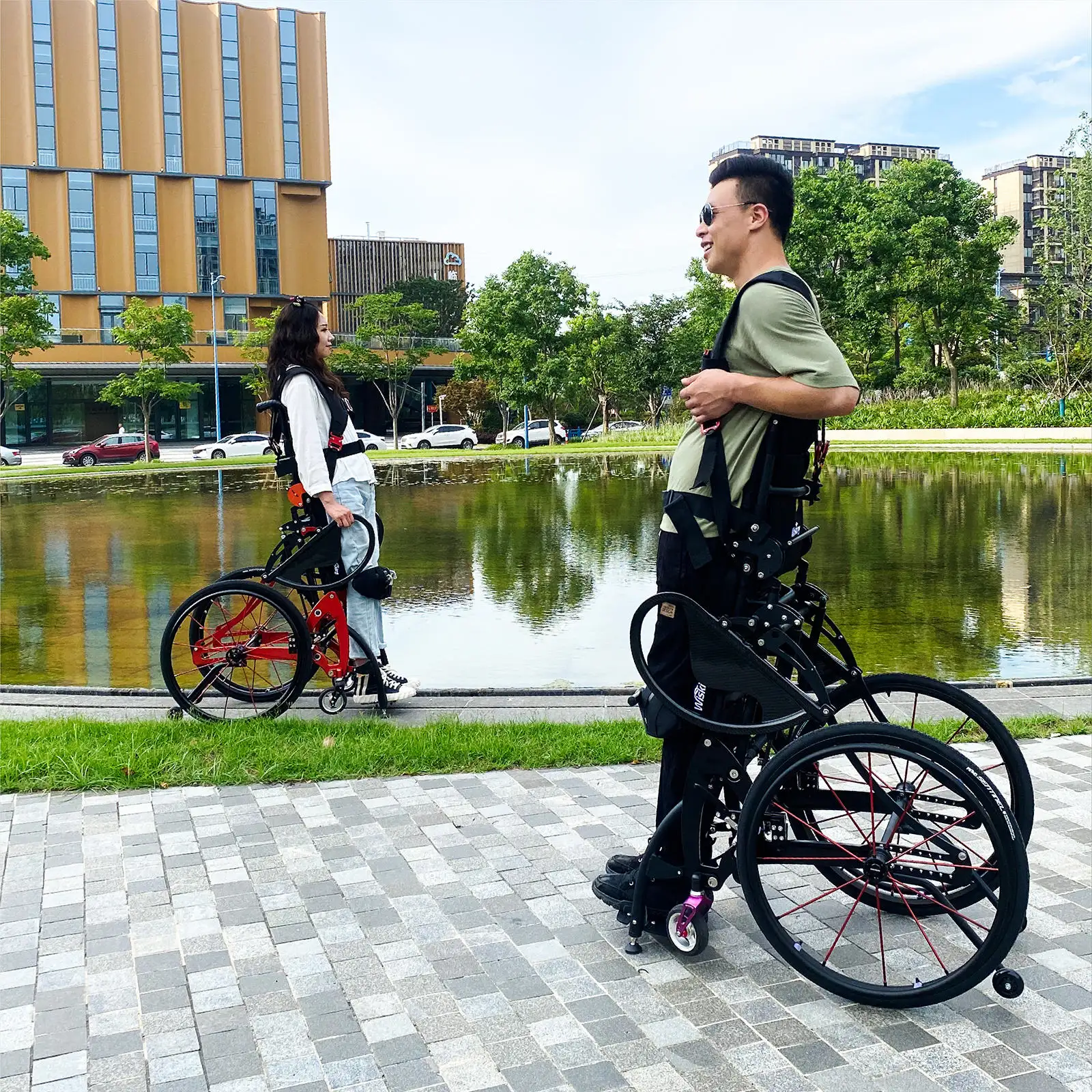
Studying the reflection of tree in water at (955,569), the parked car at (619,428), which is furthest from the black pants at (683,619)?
the parked car at (619,428)

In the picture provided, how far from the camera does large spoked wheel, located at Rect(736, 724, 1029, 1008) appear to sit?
267 cm

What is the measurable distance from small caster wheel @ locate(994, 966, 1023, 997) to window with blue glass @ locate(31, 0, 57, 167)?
68973 mm

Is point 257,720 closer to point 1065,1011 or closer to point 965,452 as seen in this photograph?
point 1065,1011

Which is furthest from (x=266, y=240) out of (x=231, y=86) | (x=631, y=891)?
(x=631, y=891)

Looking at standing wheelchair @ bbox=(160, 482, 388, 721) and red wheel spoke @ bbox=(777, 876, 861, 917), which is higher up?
standing wheelchair @ bbox=(160, 482, 388, 721)

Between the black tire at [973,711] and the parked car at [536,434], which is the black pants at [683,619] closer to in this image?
the black tire at [973,711]

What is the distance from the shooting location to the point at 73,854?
386 cm

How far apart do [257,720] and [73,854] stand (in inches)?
55.3

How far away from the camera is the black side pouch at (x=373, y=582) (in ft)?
17.5

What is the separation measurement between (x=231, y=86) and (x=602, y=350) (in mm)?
31922

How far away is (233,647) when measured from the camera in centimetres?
533

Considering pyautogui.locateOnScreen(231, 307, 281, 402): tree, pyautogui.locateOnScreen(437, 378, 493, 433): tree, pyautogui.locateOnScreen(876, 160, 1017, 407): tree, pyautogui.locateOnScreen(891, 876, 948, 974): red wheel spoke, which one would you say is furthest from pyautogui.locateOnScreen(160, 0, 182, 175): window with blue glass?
pyautogui.locateOnScreen(891, 876, 948, 974): red wheel spoke

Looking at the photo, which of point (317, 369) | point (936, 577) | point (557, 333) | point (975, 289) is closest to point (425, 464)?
point (557, 333)

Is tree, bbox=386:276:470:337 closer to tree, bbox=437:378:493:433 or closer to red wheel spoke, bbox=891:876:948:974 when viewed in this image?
tree, bbox=437:378:493:433
